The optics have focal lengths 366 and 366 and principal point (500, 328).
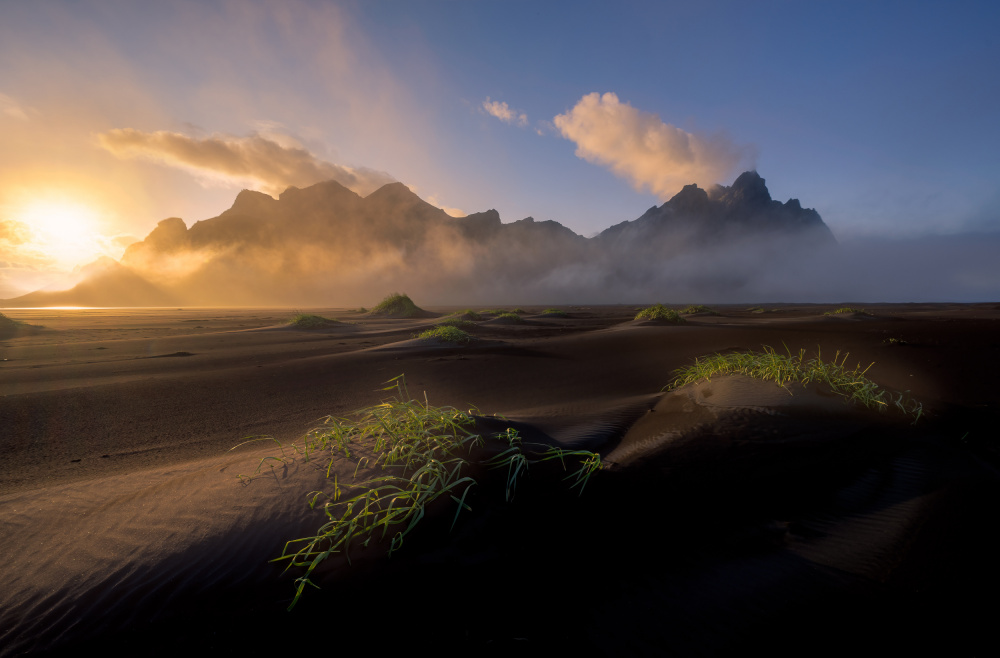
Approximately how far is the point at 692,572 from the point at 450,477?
917 millimetres

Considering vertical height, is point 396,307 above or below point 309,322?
above

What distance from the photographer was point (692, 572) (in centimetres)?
125

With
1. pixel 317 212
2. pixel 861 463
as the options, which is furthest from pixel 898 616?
pixel 317 212

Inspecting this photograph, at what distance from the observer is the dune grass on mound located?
1268 millimetres

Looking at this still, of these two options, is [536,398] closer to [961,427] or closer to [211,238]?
[961,427]

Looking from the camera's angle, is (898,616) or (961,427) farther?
(961,427)

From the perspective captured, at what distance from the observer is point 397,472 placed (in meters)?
1.53

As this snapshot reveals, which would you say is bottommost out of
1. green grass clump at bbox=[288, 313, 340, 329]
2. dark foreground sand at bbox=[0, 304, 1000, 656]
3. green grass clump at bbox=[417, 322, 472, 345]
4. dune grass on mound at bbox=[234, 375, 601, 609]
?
dark foreground sand at bbox=[0, 304, 1000, 656]

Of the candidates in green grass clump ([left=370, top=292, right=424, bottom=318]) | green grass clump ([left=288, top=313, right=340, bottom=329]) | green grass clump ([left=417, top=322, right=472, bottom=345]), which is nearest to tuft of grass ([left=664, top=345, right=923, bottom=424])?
green grass clump ([left=417, top=322, right=472, bottom=345])

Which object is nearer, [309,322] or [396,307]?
[309,322]

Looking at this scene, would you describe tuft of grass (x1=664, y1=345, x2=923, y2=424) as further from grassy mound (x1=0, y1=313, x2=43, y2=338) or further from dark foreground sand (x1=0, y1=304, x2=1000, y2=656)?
grassy mound (x1=0, y1=313, x2=43, y2=338)

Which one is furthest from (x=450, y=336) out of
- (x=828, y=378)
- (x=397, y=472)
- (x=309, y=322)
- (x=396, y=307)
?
(x=396, y=307)

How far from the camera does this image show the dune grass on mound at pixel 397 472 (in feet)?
4.16

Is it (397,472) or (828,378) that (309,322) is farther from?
(828,378)
